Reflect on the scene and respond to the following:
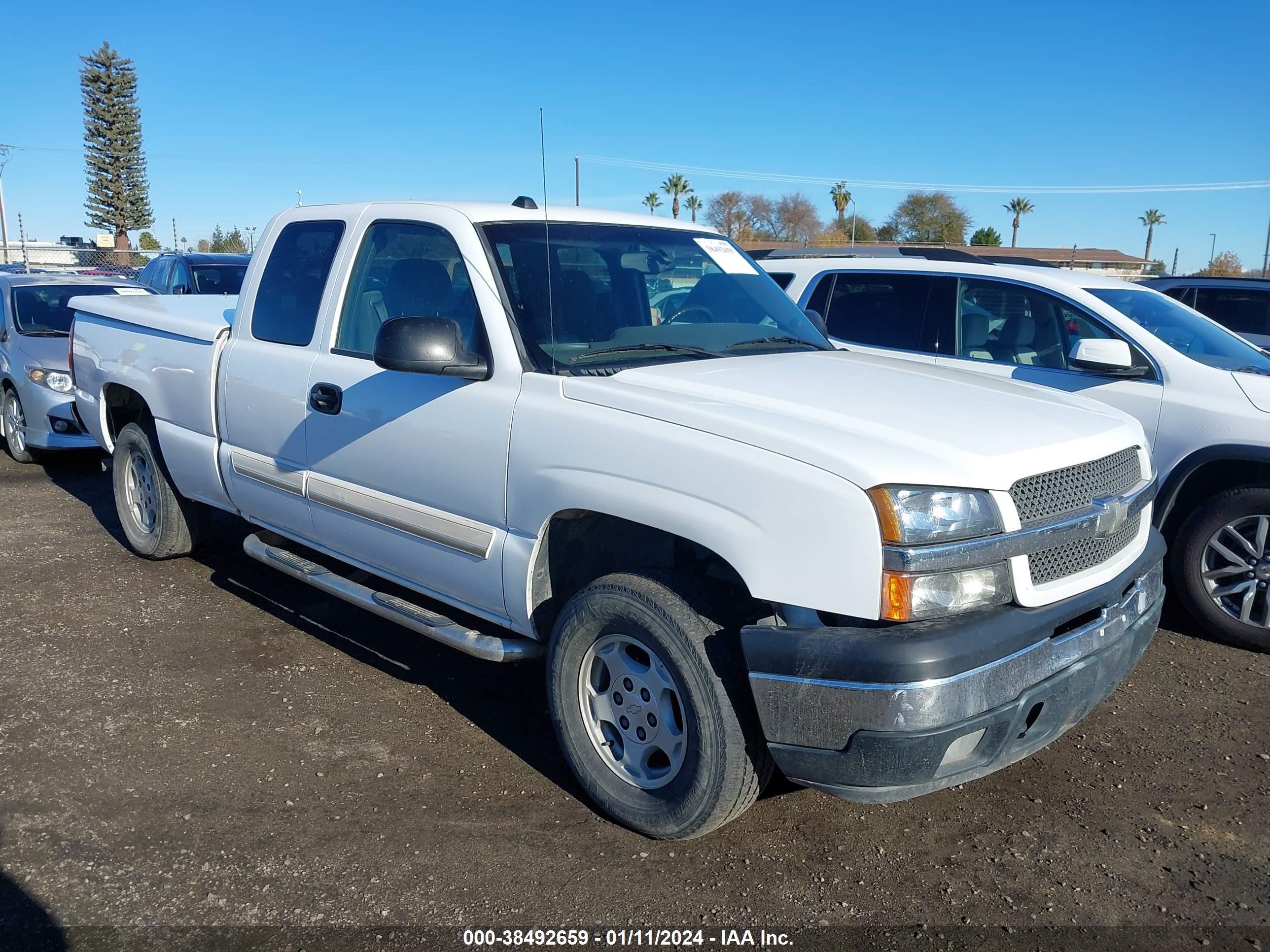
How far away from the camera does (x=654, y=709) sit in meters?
3.26

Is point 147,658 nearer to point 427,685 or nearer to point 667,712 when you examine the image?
point 427,685

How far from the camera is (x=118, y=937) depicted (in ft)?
9.41

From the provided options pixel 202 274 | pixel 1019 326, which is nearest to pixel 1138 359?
pixel 1019 326

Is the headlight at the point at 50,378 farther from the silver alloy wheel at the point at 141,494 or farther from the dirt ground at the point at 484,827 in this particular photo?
the dirt ground at the point at 484,827

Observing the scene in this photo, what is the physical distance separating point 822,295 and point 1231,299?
527cm

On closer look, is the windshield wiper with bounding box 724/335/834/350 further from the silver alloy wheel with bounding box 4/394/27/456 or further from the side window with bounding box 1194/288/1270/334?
the silver alloy wheel with bounding box 4/394/27/456

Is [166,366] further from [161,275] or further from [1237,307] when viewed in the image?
[1237,307]

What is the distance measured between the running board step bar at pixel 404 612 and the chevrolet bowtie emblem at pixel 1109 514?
188 cm

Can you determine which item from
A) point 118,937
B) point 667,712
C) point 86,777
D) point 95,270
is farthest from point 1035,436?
point 95,270

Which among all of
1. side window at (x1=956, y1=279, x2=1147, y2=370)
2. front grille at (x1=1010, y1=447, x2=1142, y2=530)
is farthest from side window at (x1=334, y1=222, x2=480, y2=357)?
side window at (x1=956, y1=279, x2=1147, y2=370)

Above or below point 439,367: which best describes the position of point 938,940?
below

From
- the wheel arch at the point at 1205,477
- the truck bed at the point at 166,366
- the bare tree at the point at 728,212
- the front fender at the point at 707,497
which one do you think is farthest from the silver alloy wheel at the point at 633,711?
the bare tree at the point at 728,212

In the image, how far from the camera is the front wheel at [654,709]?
9.91ft

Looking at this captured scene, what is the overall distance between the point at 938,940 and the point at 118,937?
2.29 metres
